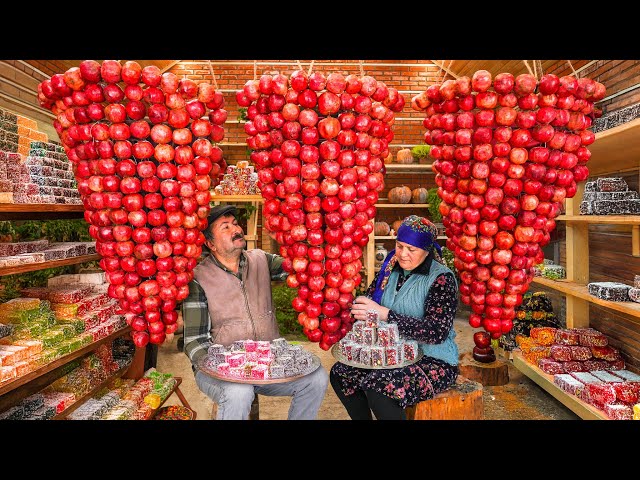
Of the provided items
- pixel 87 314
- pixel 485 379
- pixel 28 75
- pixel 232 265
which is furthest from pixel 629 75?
pixel 28 75

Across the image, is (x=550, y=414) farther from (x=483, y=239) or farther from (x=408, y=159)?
(x=408, y=159)

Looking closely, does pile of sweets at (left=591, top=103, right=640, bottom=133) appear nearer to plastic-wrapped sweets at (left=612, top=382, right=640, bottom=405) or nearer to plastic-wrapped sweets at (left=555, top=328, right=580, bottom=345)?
plastic-wrapped sweets at (left=612, top=382, right=640, bottom=405)

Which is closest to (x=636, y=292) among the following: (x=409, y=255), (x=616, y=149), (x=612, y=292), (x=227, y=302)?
(x=612, y=292)

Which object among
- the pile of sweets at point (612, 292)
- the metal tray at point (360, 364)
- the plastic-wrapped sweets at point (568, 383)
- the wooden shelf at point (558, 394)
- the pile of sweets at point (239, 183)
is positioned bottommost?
the wooden shelf at point (558, 394)

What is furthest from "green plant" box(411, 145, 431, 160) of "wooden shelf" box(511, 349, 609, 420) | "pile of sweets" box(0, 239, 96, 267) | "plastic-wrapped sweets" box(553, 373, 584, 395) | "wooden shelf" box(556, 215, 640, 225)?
"pile of sweets" box(0, 239, 96, 267)

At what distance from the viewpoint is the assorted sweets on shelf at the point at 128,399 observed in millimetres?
2957

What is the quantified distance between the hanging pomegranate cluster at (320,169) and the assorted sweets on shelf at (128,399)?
1498mm

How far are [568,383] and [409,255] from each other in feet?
6.21

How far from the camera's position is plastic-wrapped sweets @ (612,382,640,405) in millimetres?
3240

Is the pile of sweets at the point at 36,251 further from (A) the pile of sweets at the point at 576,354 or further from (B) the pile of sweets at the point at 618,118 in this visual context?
(A) the pile of sweets at the point at 576,354

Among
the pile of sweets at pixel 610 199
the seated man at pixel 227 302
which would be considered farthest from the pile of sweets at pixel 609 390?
the seated man at pixel 227 302

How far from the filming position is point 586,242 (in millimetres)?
4445

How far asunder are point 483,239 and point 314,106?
1019 millimetres

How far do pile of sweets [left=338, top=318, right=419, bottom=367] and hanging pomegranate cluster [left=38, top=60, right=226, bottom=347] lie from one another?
0.91 metres
